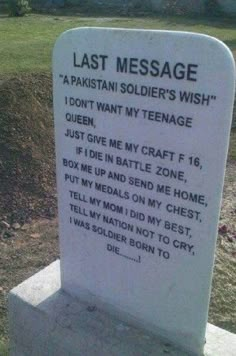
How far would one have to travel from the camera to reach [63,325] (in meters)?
2.71

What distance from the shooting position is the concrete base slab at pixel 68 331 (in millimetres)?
2521

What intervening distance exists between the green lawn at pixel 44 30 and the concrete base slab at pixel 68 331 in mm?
4690

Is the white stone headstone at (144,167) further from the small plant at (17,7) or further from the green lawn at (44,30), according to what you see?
the small plant at (17,7)

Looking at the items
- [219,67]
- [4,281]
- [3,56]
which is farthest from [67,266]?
[3,56]

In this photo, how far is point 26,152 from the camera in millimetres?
5043

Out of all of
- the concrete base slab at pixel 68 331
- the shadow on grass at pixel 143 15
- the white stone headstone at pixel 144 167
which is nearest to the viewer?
the white stone headstone at pixel 144 167

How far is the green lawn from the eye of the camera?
8.77 metres

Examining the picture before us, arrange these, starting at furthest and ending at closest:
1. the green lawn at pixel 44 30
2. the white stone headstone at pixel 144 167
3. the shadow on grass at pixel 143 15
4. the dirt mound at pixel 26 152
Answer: the shadow on grass at pixel 143 15 → the green lawn at pixel 44 30 → the dirt mound at pixel 26 152 → the white stone headstone at pixel 144 167

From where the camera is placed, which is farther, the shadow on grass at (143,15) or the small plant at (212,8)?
the small plant at (212,8)

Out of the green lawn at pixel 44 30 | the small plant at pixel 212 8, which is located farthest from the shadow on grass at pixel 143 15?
the small plant at pixel 212 8

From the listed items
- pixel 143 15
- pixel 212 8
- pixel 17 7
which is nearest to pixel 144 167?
pixel 17 7

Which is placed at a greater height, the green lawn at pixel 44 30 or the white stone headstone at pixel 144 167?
the white stone headstone at pixel 144 167

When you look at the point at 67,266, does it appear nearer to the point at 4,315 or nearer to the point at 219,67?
the point at 4,315

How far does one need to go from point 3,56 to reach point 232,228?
607 centimetres
